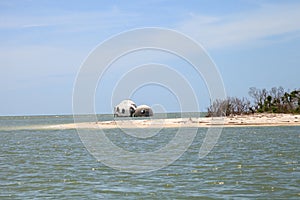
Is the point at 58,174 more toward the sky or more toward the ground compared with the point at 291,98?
more toward the ground

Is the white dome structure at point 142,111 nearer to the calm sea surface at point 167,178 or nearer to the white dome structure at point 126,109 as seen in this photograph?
the white dome structure at point 126,109

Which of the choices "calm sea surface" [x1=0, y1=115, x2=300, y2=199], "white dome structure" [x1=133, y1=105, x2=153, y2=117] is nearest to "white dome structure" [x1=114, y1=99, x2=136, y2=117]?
"white dome structure" [x1=133, y1=105, x2=153, y2=117]

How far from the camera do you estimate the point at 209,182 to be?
19.0m

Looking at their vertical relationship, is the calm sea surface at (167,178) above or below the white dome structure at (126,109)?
below

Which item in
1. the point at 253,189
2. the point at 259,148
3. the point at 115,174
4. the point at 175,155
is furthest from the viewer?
the point at 259,148

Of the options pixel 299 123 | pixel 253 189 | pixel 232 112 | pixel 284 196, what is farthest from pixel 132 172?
pixel 232 112

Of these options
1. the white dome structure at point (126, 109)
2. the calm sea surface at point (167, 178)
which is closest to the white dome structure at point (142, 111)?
the white dome structure at point (126, 109)

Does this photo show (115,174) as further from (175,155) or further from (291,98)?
(291,98)

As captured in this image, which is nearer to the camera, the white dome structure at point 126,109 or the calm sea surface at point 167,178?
the calm sea surface at point 167,178

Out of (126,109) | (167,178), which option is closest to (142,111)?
(126,109)

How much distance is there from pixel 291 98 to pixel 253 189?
66.7 metres

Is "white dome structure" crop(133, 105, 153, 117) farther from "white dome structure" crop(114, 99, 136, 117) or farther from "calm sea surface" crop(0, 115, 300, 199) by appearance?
"calm sea surface" crop(0, 115, 300, 199)

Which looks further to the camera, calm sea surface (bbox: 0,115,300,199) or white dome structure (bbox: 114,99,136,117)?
white dome structure (bbox: 114,99,136,117)

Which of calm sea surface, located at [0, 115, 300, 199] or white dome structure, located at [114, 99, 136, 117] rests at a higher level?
white dome structure, located at [114, 99, 136, 117]
